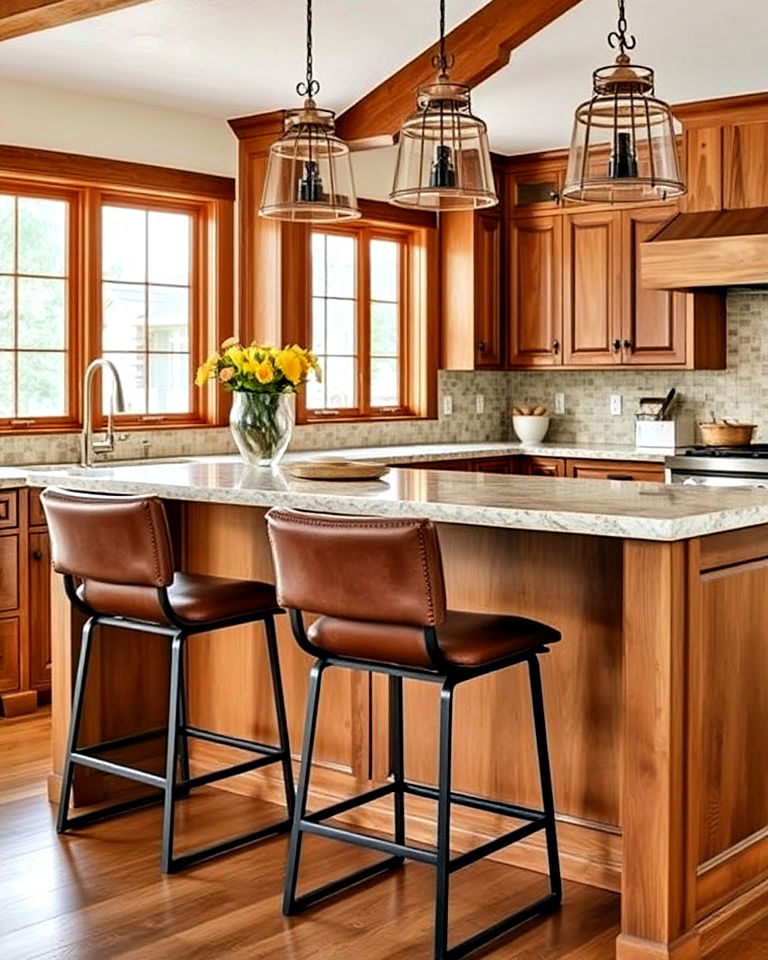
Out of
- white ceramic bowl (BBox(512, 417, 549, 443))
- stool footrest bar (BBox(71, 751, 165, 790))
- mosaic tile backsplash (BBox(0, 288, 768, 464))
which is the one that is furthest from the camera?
white ceramic bowl (BBox(512, 417, 549, 443))

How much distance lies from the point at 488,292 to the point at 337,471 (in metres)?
3.80

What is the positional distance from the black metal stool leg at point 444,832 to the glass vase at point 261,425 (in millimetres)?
1562

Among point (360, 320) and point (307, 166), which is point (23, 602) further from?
point (360, 320)

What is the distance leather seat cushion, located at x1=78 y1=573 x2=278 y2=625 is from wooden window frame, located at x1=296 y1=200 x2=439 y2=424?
344cm

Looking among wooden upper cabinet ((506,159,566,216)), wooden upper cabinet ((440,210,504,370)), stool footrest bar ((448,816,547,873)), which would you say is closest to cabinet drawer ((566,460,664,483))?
wooden upper cabinet ((440,210,504,370))

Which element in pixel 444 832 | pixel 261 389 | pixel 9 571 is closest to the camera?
pixel 444 832

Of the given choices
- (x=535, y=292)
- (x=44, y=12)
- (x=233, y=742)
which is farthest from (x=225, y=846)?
(x=535, y=292)

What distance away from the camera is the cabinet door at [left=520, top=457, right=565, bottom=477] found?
7.07 metres

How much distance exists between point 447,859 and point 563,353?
4746 mm

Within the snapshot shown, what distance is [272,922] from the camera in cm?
318

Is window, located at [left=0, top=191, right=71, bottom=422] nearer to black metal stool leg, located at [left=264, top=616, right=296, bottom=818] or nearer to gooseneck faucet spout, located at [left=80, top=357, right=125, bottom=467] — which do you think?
gooseneck faucet spout, located at [left=80, top=357, right=125, bottom=467]

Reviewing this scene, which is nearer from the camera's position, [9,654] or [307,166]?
[307,166]

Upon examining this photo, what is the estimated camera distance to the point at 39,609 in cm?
529

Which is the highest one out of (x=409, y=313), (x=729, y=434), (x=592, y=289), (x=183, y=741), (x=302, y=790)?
(x=592, y=289)
